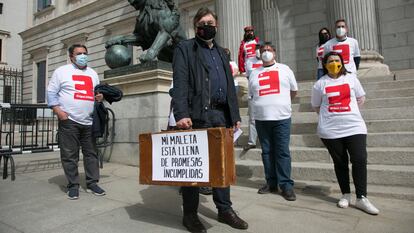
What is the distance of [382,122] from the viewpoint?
518 centimetres

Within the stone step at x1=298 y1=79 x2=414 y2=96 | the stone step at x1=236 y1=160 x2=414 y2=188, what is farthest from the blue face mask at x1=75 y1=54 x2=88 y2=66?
the stone step at x1=298 y1=79 x2=414 y2=96

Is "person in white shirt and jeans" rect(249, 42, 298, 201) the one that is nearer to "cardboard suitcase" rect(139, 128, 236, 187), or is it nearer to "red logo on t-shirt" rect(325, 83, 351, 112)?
"red logo on t-shirt" rect(325, 83, 351, 112)

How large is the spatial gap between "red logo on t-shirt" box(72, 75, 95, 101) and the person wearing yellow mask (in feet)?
10.1

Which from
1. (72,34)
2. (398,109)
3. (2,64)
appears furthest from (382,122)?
(2,64)

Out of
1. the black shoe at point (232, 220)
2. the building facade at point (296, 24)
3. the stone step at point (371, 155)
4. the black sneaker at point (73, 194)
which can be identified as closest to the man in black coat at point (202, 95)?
the black shoe at point (232, 220)

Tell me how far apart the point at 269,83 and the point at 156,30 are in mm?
3291

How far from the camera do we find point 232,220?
9.45ft

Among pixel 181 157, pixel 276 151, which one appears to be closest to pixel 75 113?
pixel 181 157

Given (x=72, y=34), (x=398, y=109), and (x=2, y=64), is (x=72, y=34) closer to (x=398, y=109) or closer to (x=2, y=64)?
(x=2, y=64)

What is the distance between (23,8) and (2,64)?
28.6 feet

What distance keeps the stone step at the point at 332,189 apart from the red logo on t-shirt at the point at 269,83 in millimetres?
1381

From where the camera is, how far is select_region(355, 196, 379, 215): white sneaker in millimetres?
3232

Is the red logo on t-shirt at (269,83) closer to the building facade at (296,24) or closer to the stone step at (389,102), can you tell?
the stone step at (389,102)

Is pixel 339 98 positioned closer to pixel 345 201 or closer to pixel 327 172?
pixel 345 201
